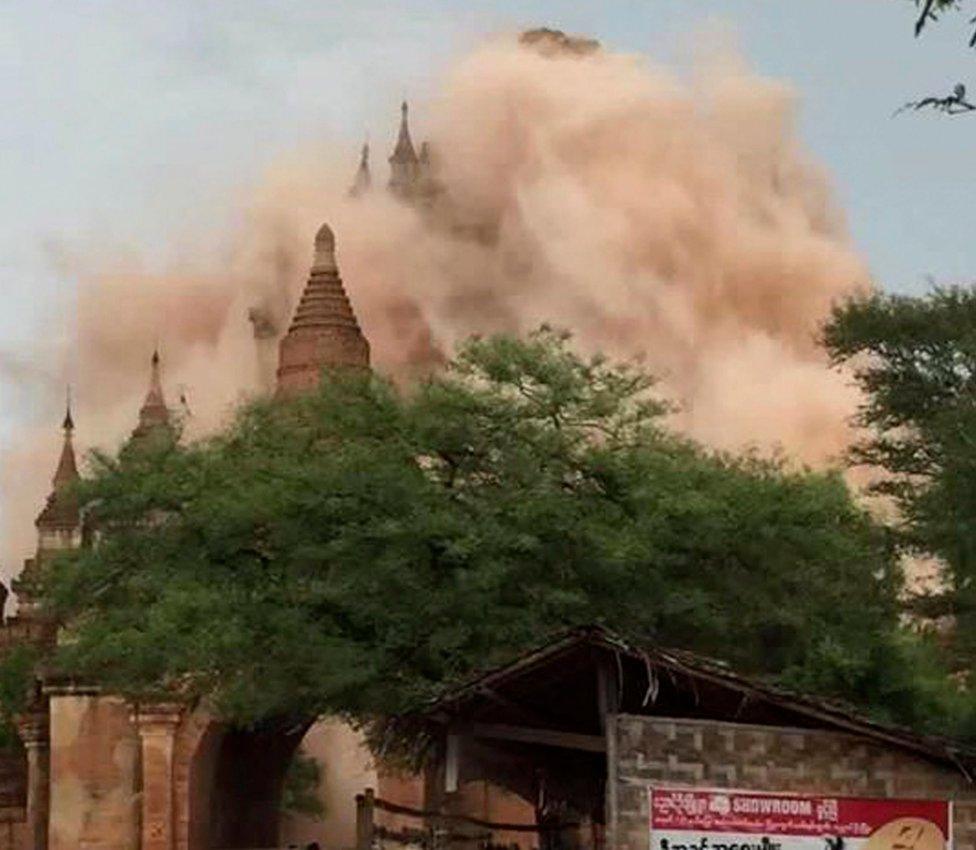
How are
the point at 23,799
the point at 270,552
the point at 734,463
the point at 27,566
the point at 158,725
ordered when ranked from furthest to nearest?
1. the point at 27,566
2. the point at 23,799
3. the point at 158,725
4. the point at 734,463
5. the point at 270,552

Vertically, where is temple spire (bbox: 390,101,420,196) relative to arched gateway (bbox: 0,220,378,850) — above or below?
above

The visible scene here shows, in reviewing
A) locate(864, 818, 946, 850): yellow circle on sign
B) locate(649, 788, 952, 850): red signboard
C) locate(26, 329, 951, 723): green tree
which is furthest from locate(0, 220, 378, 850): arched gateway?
locate(864, 818, 946, 850): yellow circle on sign

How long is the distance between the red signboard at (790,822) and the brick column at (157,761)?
64.0ft

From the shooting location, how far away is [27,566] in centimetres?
6038

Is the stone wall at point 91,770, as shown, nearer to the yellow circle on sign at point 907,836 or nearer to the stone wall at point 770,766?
the stone wall at point 770,766

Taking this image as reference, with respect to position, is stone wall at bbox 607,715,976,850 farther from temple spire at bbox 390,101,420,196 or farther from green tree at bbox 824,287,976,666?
temple spire at bbox 390,101,420,196

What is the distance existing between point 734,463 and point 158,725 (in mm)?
12915

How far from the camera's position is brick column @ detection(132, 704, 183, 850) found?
1405 inches

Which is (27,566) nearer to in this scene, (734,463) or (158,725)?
(158,725)

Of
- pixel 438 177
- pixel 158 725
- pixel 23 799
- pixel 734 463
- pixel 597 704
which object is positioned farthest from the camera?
pixel 438 177

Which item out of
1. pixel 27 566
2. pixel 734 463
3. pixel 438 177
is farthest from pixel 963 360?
pixel 438 177

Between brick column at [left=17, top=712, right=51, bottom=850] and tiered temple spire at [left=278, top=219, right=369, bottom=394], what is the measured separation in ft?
30.4

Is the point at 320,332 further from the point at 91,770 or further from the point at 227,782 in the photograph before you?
the point at 91,770

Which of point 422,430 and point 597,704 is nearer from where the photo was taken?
point 597,704
